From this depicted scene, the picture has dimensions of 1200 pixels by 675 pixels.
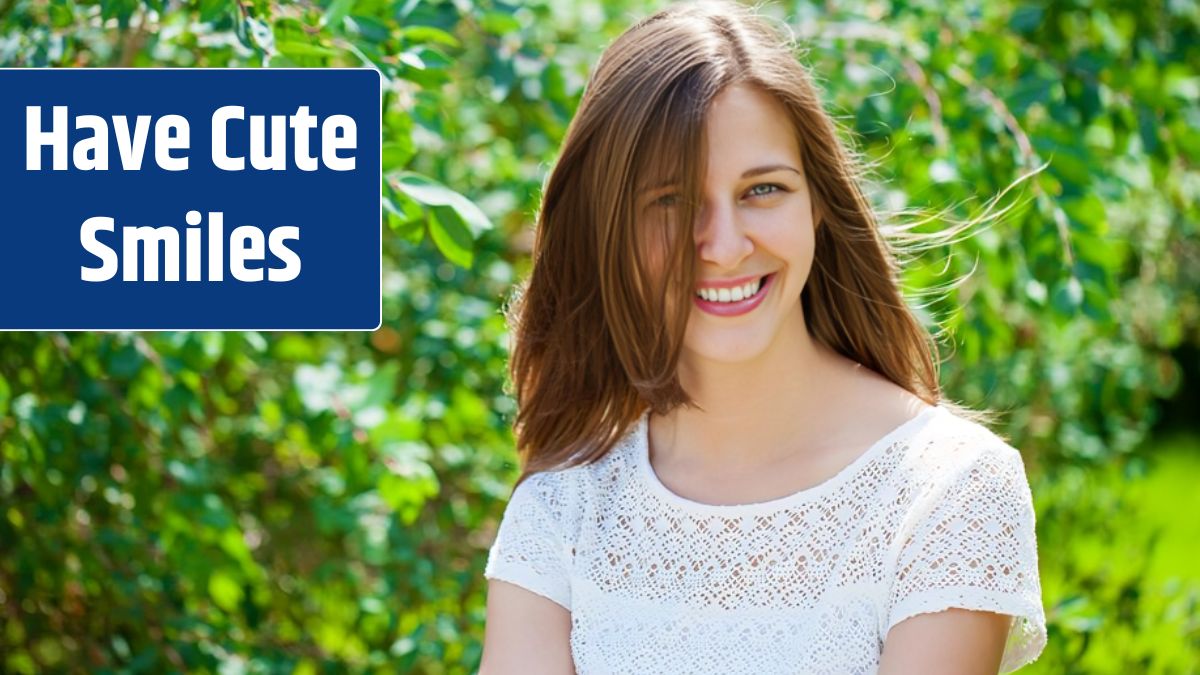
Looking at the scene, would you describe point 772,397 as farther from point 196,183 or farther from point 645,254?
point 196,183

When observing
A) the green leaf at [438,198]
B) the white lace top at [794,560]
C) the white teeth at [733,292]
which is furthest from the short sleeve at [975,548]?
the green leaf at [438,198]

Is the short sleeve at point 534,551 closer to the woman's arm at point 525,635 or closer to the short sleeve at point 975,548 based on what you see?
the woman's arm at point 525,635

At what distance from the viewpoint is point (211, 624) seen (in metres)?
2.40

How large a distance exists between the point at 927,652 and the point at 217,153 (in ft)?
3.54

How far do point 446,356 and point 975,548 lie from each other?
127 centimetres

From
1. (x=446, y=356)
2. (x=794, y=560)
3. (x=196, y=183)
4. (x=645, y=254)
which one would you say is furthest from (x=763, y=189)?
(x=446, y=356)

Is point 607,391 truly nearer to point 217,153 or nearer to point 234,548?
point 217,153

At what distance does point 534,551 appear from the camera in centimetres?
180

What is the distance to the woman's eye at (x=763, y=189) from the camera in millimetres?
1618

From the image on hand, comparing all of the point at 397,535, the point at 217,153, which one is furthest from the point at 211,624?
the point at 217,153

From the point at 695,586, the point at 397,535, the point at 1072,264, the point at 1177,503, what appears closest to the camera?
the point at 695,586

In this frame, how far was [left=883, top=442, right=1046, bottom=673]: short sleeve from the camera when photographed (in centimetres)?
150

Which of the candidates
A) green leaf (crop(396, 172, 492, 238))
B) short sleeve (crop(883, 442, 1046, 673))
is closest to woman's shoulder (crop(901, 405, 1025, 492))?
short sleeve (crop(883, 442, 1046, 673))

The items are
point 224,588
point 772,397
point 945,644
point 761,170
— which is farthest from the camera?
point 224,588
